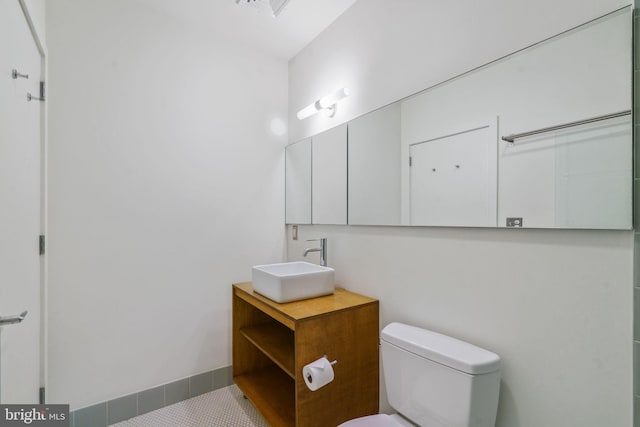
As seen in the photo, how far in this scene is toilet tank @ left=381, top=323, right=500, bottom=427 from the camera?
1.01 metres

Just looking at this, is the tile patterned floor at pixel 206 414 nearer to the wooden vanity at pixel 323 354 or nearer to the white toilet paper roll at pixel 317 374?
the wooden vanity at pixel 323 354

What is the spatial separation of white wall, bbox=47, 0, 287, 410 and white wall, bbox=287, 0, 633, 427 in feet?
3.06

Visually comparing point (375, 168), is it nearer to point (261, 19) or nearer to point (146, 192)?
point (261, 19)

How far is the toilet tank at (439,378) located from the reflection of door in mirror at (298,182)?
1.18m

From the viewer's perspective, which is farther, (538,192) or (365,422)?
(365,422)

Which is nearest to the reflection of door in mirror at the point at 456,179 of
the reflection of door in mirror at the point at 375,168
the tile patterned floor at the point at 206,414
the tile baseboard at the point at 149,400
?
the reflection of door in mirror at the point at 375,168

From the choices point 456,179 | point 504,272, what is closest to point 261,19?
point 456,179

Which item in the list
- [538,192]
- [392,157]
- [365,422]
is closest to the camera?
[538,192]

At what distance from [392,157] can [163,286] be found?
5.41 feet

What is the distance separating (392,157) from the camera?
5.14ft

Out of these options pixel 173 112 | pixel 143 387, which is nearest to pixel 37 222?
pixel 173 112

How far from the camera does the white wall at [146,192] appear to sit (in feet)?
5.44

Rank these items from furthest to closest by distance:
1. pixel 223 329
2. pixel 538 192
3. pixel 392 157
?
pixel 223 329, pixel 392 157, pixel 538 192

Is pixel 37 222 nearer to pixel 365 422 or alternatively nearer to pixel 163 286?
pixel 163 286
